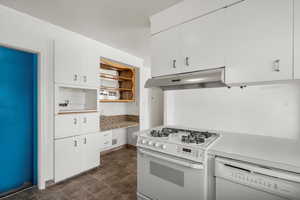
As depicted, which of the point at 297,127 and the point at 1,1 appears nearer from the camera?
the point at 297,127

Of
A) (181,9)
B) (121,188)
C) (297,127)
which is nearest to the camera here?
(297,127)

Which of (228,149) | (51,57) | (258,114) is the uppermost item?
(51,57)

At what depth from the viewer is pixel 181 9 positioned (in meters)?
1.80

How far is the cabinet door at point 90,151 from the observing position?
8.36 ft

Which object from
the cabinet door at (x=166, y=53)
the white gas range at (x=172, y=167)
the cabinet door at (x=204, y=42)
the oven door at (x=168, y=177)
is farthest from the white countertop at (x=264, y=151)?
the cabinet door at (x=166, y=53)

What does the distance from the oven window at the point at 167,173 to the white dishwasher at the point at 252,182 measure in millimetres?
333

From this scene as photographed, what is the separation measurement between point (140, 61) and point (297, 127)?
347 centimetres

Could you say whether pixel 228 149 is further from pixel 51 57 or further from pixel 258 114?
pixel 51 57

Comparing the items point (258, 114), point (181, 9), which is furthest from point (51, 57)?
point (258, 114)

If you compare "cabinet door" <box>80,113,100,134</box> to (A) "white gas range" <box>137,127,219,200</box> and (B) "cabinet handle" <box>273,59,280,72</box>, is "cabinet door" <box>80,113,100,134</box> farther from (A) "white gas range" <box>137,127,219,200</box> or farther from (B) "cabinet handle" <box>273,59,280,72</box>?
(B) "cabinet handle" <box>273,59,280,72</box>

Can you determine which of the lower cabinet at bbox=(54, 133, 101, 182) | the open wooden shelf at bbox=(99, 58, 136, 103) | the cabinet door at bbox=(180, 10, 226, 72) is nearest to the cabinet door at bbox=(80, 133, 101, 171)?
the lower cabinet at bbox=(54, 133, 101, 182)

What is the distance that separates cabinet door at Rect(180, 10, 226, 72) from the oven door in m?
1.07

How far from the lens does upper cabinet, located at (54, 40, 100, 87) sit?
2.28 metres

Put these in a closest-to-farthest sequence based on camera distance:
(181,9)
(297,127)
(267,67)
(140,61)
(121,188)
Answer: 1. (267,67)
2. (297,127)
3. (181,9)
4. (121,188)
5. (140,61)
